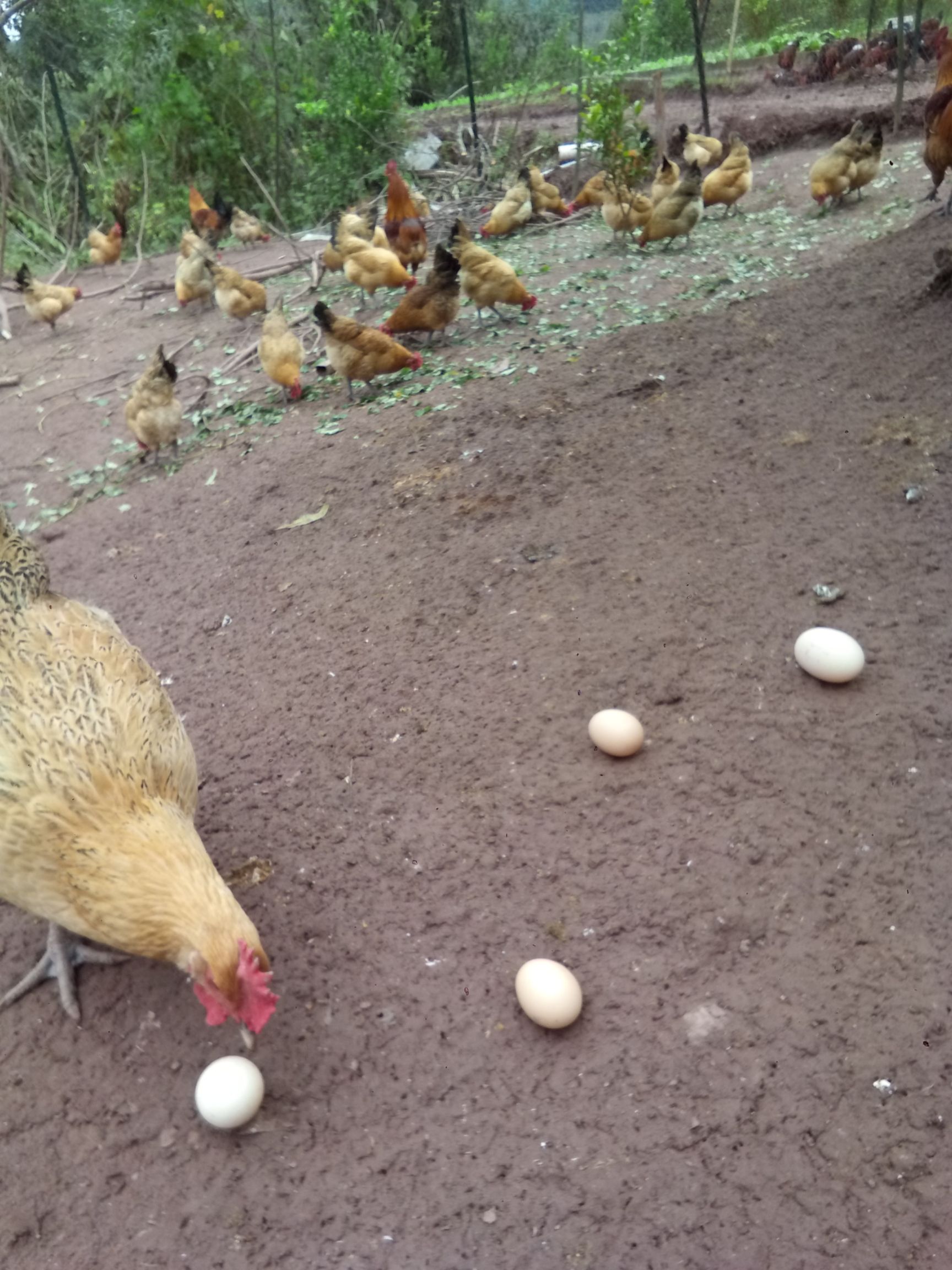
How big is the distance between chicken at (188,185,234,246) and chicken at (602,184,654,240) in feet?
20.6

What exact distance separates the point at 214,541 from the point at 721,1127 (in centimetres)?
356

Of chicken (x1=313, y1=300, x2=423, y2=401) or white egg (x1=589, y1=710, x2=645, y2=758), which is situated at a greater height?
chicken (x1=313, y1=300, x2=423, y2=401)

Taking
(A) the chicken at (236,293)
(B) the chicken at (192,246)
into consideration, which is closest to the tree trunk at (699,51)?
(A) the chicken at (236,293)

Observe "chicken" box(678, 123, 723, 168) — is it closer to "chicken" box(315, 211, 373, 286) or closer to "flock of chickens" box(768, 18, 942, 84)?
"chicken" box(315, 211, 373, 286)

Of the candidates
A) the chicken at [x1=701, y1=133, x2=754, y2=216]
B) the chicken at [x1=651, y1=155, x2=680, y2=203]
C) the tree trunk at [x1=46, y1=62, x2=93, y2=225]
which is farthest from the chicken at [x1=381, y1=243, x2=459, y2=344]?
the tree trunk at [x1=46, y1=62, x2=93, y2=225]

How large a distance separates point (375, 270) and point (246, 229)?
5.23 m

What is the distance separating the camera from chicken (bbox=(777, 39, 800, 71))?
45.2 ft

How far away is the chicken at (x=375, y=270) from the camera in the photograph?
7.31m

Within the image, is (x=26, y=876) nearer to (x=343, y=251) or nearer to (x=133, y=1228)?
(x=133, y=1228)

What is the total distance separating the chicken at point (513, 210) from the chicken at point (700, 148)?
1900 mm

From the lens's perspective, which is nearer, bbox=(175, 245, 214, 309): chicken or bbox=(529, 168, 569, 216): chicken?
bbox=(175, 245, 214, 309): chicken

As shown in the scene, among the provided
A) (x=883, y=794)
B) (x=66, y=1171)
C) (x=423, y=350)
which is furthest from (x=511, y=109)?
(x=66, y=1171)

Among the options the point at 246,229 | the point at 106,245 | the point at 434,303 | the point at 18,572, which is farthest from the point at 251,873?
the point at 106,245

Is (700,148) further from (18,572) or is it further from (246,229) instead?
(18,572)
